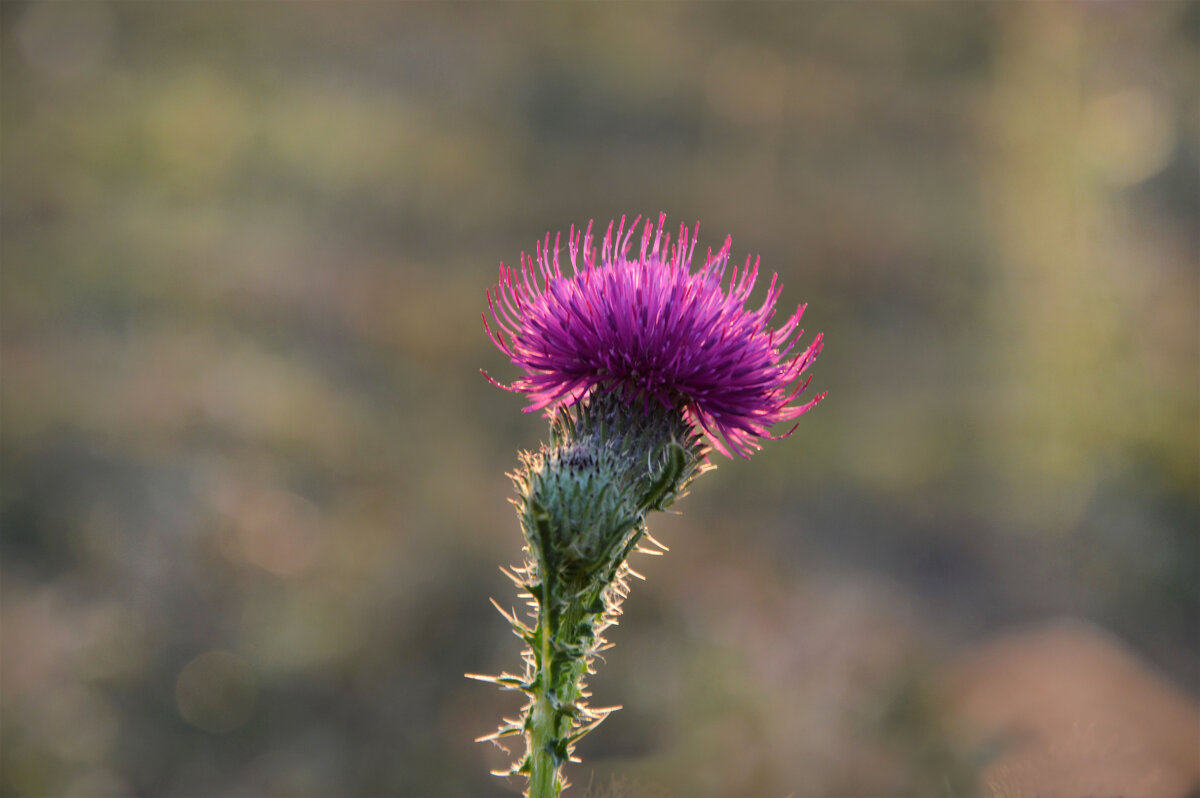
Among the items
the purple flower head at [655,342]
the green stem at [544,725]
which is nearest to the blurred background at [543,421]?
the green stem at [544,725]

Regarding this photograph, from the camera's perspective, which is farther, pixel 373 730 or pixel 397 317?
pixel 397 317

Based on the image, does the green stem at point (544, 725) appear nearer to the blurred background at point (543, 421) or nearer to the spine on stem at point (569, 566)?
the spine on stem at point (569, 566)

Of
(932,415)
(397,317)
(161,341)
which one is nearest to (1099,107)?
(932,415)

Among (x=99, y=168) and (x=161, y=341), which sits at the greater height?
(x=99, y=168)

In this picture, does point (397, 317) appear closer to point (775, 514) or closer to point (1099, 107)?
point (775, 514)

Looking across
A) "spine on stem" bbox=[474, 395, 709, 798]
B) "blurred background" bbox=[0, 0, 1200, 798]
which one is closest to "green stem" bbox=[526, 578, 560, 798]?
"spine on stem" bbox=[474, 395, 709, 798]

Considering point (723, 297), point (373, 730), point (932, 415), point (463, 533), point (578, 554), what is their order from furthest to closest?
point (932, 415), point (463, 533), point (373, 730), point (723, 297), point (578, 554)

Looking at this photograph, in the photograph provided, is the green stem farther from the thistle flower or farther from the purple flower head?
the purple flower head
